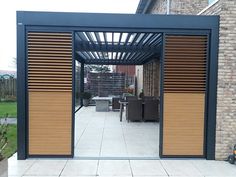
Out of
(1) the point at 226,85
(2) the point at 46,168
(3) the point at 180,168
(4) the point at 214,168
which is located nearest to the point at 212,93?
(1) the point at 226,85

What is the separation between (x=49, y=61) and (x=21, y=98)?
0.94m

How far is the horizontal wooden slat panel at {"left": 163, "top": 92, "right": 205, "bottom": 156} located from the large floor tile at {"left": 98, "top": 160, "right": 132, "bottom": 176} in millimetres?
1016

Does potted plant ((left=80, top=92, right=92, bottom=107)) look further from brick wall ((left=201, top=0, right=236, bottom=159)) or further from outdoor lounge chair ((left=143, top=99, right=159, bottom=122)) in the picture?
brick wall ((left=201, top=0, right=236, bottom=159))

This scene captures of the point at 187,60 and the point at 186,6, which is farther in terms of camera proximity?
the point at 186,6

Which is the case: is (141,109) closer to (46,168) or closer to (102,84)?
(46,168)

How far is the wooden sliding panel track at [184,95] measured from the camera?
5758 millimetres

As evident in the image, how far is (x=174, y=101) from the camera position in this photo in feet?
19.1

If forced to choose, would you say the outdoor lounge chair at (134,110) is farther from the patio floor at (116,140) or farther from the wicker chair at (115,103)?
the wicker chair at (115,103)

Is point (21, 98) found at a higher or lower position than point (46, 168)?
higher

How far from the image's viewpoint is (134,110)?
10.4 metres

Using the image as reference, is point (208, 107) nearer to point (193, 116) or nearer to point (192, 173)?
point (193, 116)

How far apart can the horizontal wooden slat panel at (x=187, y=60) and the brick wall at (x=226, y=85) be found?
1.16ft

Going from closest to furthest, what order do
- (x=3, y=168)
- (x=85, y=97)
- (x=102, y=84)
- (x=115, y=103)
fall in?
(x=3, y=168)
(x=115, y=103)
(x=85, y=97)
(x=102, y=84)

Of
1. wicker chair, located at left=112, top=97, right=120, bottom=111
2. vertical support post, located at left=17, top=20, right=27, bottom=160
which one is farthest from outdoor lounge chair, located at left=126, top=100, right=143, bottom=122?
vertical support post, located at left=17, top=20, right=27, bottom=160
